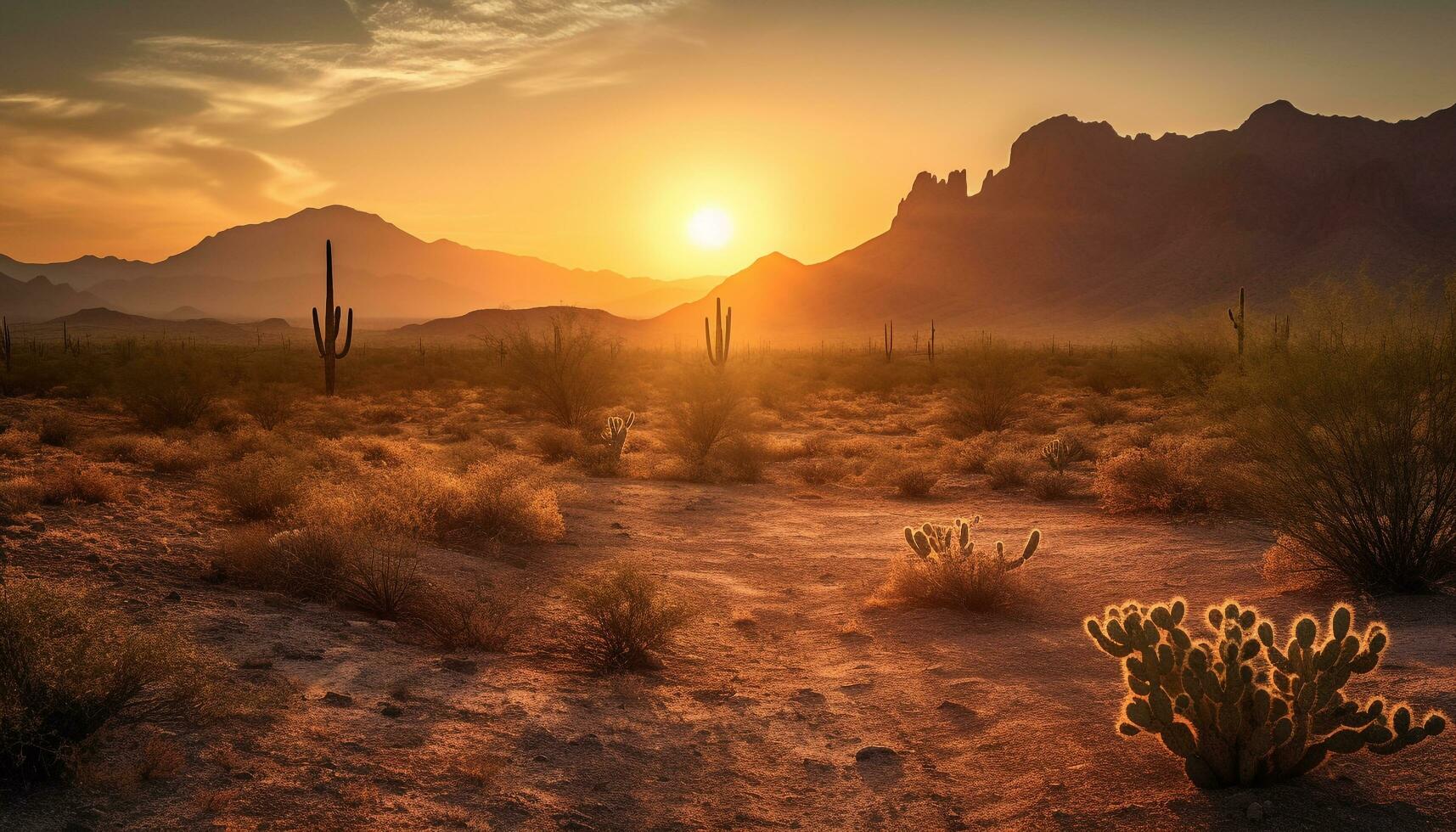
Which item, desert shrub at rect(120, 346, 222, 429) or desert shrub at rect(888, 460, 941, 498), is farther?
desert shrub at rect(120, 346, 222, 429)

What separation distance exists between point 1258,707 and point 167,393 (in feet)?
79.7

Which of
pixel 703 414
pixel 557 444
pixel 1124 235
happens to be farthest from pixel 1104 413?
pixel 1124 235

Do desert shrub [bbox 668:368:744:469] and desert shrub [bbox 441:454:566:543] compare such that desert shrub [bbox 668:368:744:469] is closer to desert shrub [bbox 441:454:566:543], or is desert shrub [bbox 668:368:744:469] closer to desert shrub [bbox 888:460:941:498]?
desert shrub [bbox 888:460:941:498]

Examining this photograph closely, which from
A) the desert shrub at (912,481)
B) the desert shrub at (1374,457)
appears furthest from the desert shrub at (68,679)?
the desert shrub at (912,481)

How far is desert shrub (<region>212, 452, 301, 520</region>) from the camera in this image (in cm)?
1027

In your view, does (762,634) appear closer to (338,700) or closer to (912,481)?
(338,700)

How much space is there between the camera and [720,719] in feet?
20.2

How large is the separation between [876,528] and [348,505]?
7451 millimetres

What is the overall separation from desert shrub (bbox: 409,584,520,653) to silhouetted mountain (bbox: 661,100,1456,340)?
10261 centimetres

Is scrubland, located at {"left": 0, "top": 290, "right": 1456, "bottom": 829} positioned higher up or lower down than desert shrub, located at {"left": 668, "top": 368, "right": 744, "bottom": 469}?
lower down

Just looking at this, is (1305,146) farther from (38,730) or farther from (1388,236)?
(38,730)

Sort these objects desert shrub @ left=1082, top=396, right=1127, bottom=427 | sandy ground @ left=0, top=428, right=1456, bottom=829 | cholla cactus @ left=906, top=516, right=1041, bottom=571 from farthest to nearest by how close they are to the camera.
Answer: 1. desert shrub @ left=1082, top=396, right=1127, bottom=427
2. cholla cactus @ left=906, top=516, right=1041, bottom=571
3. sandy ground @ left=0, top=428, right=1456, bottom=829

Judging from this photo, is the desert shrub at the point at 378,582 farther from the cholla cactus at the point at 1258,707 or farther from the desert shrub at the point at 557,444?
the desert shrub at the point at 557,444

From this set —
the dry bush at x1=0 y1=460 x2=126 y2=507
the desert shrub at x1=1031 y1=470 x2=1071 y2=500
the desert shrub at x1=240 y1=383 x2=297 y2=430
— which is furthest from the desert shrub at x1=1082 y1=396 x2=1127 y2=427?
the dry bush at x1=0 y1=460 x2=126 y2=507
